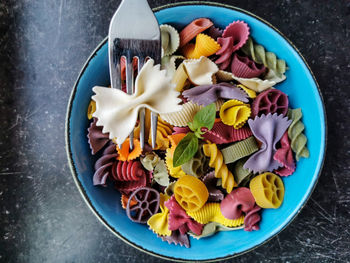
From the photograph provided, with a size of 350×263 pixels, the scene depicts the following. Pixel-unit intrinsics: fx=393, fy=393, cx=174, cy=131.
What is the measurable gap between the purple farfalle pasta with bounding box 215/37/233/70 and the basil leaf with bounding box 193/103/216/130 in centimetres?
16

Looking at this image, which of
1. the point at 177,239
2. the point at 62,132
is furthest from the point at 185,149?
the point at 62,132

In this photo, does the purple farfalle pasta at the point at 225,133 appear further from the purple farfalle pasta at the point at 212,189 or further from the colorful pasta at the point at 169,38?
the colorful pasta at the point at 169,38

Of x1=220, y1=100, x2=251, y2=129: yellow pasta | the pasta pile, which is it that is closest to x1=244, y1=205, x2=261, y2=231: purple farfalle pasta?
the pasta pile

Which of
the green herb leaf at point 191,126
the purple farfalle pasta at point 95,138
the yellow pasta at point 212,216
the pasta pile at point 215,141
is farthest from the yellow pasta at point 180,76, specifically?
the yellow pasta at point 212,216

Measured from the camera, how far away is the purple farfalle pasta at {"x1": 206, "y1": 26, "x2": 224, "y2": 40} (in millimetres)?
1030

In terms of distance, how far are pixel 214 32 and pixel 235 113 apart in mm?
227

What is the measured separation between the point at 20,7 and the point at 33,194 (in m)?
0.60

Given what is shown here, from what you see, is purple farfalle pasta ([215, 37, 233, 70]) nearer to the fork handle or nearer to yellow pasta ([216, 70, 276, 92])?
yellow pasta ([216, 70, 276, 92])

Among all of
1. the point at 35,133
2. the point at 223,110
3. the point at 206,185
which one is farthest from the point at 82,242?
the point at 223,110

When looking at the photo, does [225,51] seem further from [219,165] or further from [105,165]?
[105,165]

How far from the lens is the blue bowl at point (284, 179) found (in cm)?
97

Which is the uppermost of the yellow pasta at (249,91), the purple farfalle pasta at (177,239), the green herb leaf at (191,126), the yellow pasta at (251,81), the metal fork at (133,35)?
the metal fork at (133,35)

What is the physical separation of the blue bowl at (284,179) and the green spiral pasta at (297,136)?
1 cm

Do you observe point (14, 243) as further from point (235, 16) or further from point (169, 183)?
point (235, 16)
